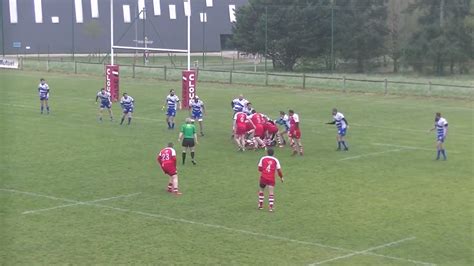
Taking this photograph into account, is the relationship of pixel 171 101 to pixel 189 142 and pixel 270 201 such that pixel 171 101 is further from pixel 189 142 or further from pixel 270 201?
pixel 270 201

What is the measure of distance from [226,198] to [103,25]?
65.3m

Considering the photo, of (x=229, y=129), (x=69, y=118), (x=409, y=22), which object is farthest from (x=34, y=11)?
(x=229, y=129)

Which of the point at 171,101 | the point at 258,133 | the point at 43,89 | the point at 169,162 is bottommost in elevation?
the point at 258,133

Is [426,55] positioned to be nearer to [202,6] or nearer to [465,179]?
[202,6]

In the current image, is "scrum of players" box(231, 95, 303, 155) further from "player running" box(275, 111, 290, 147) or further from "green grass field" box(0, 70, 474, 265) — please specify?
"green grass field" box(0, 70, 474, 265)

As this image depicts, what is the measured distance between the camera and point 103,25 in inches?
3403

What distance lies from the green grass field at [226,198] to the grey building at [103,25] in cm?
4122

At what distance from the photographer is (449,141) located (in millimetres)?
36094

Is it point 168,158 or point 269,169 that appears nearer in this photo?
point 269,169

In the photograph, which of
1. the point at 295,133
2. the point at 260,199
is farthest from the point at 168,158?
the point at 295,133

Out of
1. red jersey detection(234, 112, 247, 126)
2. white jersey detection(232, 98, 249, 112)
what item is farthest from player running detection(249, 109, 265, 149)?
white jersey detection(232, 98, 249, 112)

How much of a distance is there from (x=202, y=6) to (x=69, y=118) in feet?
159

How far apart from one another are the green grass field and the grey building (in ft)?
135

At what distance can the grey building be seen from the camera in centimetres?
8188
